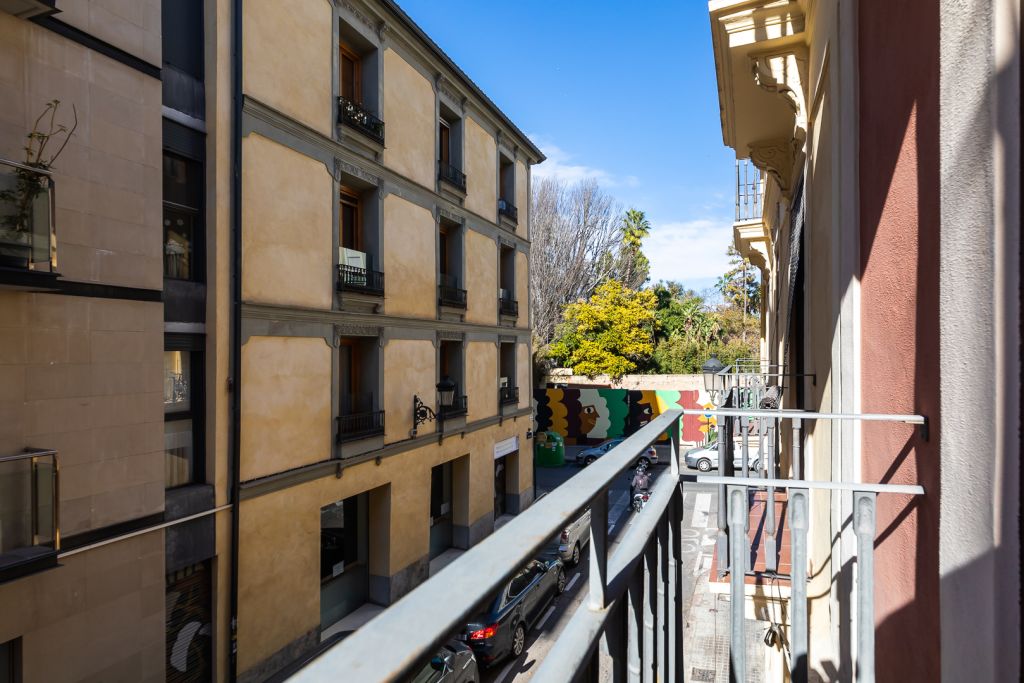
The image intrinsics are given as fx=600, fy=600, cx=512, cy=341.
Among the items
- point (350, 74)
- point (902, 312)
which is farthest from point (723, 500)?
point (350, 74)

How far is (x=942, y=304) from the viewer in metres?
2.11

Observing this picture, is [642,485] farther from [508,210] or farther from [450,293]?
[508,210]

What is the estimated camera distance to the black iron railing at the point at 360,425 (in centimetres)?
1134

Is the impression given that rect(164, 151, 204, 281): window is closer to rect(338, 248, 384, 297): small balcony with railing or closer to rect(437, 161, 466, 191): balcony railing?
rect(338, 248, 384, 297): small balcony with railing

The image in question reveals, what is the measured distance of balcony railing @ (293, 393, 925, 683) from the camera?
58 centimetres

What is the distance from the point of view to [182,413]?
28.2ft

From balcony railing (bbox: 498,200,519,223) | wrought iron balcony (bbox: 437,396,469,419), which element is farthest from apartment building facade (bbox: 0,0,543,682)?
balcony railing (bbox: 498,200,519,223)

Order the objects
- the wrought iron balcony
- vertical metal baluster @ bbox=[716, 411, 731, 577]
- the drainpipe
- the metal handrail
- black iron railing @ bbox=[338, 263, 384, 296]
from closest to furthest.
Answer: the metal handrail, vertical metal baluster @ bbox=[716, 411, 731, 577], the drainpipe, black iron railing @ bbox=[338, 263, 384, 296], the wrought iron balcony

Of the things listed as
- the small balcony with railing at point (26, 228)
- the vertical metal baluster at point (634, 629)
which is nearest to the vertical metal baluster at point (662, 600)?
the vertical metal baluster at point (634, 629)

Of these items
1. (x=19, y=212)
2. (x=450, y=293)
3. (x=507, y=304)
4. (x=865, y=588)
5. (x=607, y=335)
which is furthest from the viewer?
(x=607, y=335)

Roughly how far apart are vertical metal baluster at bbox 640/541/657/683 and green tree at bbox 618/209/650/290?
115 ft

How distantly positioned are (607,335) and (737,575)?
28914mm

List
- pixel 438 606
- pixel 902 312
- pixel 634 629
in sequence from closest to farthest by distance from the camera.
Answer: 1. pixel 438 606
2. pixel 634 629
3. pixel 902 312

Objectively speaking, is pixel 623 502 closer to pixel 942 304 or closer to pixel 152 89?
pixel 152 89
